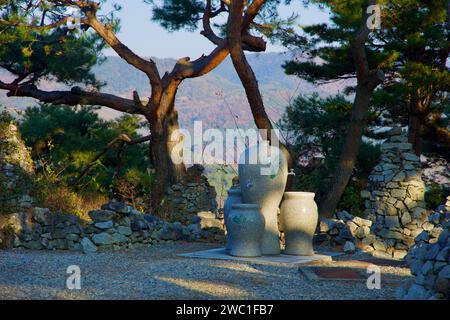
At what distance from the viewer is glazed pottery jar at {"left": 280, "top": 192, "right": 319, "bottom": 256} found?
8570mm

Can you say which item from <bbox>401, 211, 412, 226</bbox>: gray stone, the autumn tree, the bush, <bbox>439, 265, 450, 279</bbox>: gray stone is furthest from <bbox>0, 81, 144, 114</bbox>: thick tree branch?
<bbox>439, 265, 450, 279</bbox>: gray stone

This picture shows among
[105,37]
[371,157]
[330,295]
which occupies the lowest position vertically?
[330,295]

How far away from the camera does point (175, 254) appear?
8.52 meters

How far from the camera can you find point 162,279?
6.42 metres

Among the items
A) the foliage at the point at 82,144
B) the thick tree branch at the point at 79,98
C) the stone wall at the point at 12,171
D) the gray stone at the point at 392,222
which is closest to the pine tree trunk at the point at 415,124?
the gray stone at the point at 392,222

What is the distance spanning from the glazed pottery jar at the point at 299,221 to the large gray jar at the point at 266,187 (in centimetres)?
16

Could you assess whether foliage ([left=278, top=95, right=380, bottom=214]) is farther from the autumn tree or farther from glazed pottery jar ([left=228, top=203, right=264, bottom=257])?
glazed pottery jar ([left=228, top=203, right=264, bottom=257])

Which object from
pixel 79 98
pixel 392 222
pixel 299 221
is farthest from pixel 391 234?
pixel 79 98

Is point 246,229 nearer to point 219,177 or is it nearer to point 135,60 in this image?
point 219,177

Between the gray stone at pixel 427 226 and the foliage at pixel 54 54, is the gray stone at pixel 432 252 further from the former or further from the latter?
the foliage at pixel 54 54

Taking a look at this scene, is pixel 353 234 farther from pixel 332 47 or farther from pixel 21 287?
pixel 332 47
